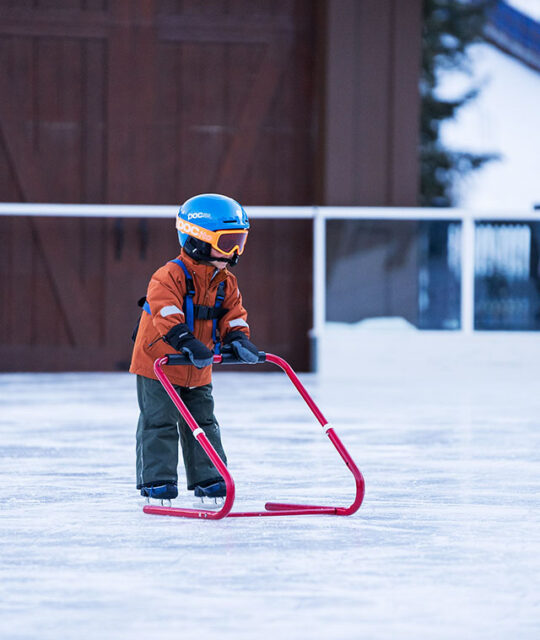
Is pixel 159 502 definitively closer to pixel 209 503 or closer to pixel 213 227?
pixel 209 503

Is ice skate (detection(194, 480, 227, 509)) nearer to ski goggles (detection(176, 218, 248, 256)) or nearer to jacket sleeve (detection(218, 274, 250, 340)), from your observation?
jacket sleeve (detection(218, 274, 250, 340))

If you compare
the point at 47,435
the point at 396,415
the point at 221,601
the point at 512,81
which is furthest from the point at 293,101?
the point at 512,81

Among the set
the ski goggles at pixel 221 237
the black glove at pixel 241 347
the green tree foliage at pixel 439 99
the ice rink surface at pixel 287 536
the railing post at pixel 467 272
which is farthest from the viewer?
the green tree foliage at pixel 439 99

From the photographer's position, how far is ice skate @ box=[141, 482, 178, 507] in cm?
455

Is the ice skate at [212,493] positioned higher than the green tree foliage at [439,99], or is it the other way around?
the green tree foliage at [439,99]

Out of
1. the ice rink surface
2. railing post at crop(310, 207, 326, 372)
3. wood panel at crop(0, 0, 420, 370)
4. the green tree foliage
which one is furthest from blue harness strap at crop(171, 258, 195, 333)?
the green tree foliage

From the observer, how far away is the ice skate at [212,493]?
4695 mm

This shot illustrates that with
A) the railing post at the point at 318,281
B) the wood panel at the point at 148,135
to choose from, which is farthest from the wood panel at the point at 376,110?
the railing post at the point at 318,281

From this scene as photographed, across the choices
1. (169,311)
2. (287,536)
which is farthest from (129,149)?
(287,536)

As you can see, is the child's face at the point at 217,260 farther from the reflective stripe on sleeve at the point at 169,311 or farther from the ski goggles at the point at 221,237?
the reflective stripe on sleeve at the point at 169,311

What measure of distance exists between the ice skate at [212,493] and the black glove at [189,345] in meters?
Answer: 0.64

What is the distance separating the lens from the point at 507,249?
11.4 meters

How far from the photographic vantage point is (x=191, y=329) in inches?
185

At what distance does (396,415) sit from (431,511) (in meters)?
3.47
